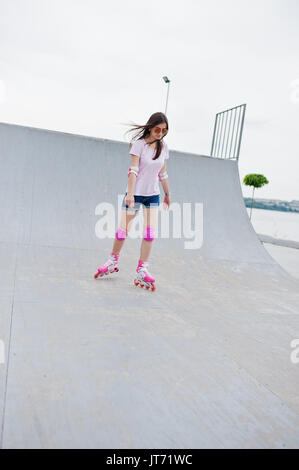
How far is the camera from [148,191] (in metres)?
3.14

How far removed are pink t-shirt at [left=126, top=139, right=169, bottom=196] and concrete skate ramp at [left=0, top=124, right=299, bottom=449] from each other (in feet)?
2.74

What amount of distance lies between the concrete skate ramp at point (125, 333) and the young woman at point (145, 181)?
19 centimetres

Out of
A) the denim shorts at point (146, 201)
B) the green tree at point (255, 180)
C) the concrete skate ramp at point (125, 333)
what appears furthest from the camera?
the green tree at point (255, 180)

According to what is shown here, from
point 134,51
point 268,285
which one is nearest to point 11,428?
point 268,285

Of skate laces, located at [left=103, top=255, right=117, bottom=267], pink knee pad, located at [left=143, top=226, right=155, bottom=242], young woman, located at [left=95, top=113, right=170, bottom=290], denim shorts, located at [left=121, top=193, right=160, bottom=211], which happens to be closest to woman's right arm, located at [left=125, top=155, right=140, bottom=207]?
young woman, located at [left=95, top=113, right=170, bottom=290]

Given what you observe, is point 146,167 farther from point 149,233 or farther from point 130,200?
point 149,233

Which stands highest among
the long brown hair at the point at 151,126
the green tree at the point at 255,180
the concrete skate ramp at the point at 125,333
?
the green tree at the point at 255,180

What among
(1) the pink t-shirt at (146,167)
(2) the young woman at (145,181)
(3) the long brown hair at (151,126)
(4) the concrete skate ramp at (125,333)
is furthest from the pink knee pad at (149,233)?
(3) the long brown hair at (151,126)

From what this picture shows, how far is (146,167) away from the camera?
3076mm

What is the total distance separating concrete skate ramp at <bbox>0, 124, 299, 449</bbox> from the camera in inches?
50.1

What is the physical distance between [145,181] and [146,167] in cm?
12

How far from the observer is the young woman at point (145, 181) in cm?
301

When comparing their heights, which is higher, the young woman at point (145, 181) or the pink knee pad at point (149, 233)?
the young woman at point (145, 181)

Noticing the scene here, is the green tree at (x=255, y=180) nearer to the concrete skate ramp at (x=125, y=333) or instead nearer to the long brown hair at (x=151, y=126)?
the concrete skate ramp at (x=125, y=333)
